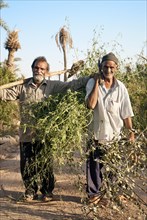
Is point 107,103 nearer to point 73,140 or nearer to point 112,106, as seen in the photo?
point 112,106

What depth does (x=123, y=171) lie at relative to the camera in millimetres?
3098

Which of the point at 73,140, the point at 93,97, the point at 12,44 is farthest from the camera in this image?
the point at 12,44

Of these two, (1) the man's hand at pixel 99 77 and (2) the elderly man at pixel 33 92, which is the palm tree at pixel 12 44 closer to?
(2) the elderly man at pixel 33 92

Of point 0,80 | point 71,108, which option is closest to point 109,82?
point 71,108

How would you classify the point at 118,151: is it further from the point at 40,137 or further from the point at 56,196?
the point at 56,196

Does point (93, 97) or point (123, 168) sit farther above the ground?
point (93, 97)

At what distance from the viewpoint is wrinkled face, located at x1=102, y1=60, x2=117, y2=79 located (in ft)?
14.5

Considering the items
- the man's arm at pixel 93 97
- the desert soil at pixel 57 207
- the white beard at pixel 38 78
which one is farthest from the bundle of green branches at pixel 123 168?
the white beard at pixel 38 78

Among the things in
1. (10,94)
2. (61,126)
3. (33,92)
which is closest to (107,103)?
(61,126)

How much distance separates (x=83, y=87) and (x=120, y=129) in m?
0.69

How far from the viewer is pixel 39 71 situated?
4.94 meters

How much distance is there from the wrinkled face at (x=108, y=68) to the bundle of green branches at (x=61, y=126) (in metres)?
0.38

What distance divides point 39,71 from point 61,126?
1136 millimetres

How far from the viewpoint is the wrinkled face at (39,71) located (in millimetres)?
4875
